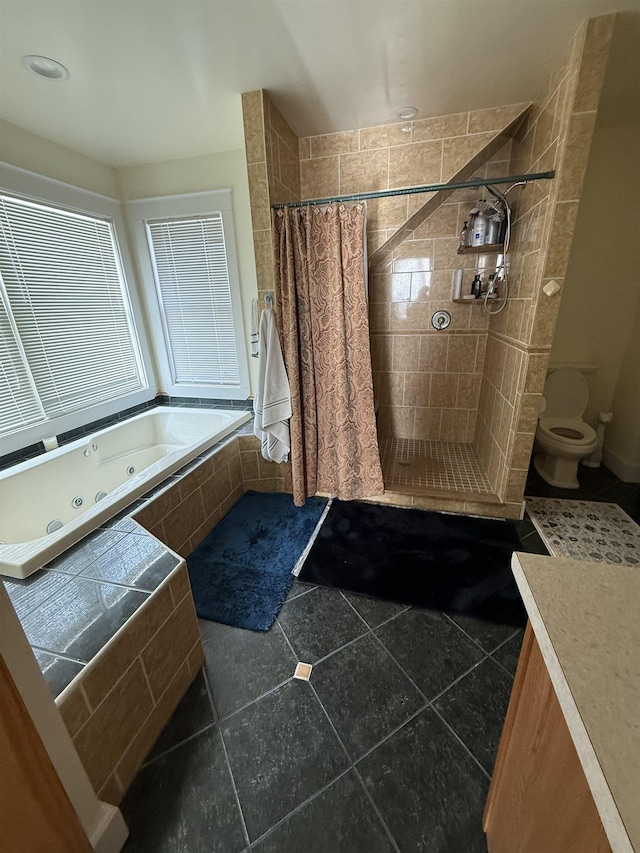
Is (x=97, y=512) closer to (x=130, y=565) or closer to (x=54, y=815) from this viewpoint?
(x=130, y=565)

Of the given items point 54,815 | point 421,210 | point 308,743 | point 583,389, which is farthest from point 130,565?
point 583,389

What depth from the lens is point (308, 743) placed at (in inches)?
45.9

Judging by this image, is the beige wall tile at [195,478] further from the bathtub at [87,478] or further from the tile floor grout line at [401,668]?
the tile floor grout line at [401,668]

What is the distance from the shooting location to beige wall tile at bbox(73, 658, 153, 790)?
0.91 meters

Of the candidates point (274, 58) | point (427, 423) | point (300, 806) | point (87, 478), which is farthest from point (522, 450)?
point (87, 478)

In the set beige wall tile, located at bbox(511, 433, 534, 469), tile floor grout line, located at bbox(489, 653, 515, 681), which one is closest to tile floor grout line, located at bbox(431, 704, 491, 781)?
tile floor grout line, located at bbox(489, 653, 515, 681)

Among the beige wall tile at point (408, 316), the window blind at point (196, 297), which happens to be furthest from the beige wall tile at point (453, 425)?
the window blind at point (196, 297)

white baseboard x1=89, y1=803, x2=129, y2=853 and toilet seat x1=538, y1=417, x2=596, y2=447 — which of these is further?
toilet seat x1=538, y1=417, x2=596, y2=447

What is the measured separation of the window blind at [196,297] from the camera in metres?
2.79

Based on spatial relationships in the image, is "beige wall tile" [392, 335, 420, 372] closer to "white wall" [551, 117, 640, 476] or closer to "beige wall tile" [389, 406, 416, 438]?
"beige wall tile" [389, 406, 416, 438]

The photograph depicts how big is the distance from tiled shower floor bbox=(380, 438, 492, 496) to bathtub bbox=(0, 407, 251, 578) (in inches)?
49.4

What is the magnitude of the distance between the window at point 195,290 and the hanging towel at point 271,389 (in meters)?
0.87

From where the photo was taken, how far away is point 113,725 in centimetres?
99

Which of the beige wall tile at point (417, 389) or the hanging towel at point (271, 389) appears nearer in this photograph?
the hanging towel at point (271, 389)
